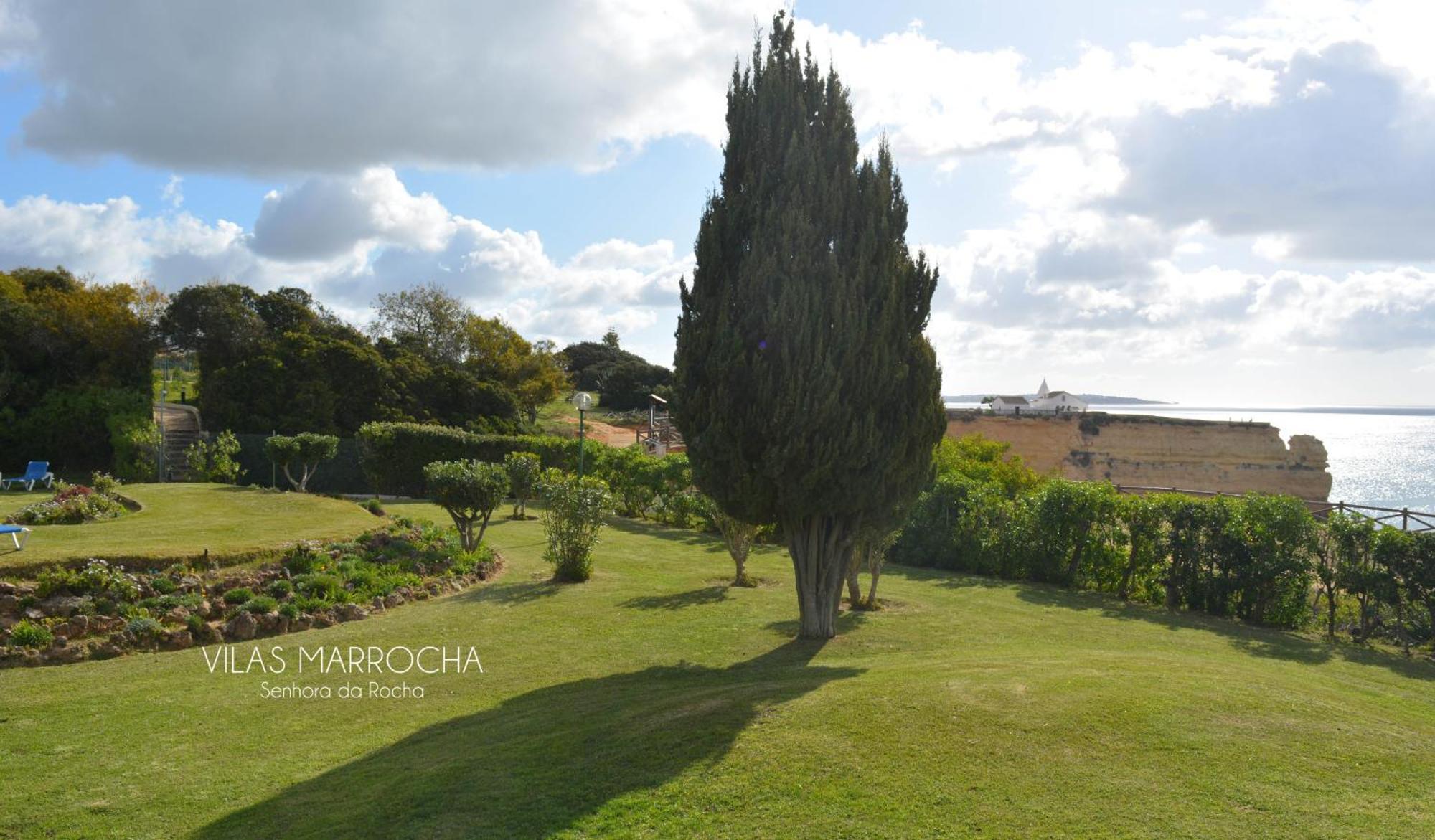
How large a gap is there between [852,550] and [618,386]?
4992cm

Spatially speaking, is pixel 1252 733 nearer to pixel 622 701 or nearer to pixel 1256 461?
pixel 622 701

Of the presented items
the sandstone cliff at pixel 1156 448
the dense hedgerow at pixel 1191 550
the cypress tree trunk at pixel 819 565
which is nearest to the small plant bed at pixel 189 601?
the cypress tree trunk at pixel 819 565

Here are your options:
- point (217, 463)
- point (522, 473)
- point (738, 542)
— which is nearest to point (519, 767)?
point (738, 542)

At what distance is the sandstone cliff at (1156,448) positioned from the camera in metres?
42.4

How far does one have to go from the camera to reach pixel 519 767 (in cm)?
496

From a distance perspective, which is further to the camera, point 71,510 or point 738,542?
point 71,510

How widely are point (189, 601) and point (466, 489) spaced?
171 inches

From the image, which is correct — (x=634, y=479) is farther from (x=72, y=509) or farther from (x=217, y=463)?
(x=72, y=509)

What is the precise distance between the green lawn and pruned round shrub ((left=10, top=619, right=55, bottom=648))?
0.50 m

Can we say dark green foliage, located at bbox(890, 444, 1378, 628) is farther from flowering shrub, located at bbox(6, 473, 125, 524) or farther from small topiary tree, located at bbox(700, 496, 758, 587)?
flowering shrub, located at bbox(6, 473, 125, 524)

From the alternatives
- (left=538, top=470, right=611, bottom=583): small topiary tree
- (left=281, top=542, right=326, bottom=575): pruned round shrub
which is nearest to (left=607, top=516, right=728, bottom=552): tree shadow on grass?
(left=538, top=470, right=611, bottom=583): small topiary tree

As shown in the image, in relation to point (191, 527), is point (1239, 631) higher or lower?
lower

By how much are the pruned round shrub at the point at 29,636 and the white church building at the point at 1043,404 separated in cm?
4158

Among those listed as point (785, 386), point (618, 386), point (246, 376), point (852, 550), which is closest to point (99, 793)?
point (785, 386)
